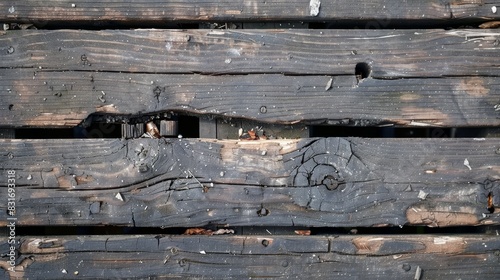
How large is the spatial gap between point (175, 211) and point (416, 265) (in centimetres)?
93

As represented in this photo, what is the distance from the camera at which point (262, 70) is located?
1933mm

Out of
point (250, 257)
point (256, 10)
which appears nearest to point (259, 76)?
point (256, 10)

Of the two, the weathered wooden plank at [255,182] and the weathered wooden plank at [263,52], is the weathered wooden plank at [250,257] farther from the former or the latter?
the weathered wooden plank at [263,52]

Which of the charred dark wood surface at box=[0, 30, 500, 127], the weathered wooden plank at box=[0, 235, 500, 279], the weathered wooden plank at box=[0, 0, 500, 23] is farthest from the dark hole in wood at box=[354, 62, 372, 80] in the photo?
the weathered wooden plank at box=[0, 235, 500, 279]

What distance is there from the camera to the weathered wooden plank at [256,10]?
1.94 m

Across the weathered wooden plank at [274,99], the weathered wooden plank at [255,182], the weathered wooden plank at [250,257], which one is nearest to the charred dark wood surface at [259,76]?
the weathered wooden plank at [274,99]

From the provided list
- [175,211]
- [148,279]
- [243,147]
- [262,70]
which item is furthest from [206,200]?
[262,70]

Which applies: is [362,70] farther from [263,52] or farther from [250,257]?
[250,257]

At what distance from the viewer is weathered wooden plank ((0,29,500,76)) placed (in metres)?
1.93

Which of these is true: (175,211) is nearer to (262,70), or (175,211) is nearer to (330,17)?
(262,70)

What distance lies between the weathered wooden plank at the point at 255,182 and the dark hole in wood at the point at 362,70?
9.8 inches

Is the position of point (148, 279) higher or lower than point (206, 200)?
lower

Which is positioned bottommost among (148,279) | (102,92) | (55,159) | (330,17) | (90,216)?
(148,279)

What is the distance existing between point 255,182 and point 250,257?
0.29 metres
